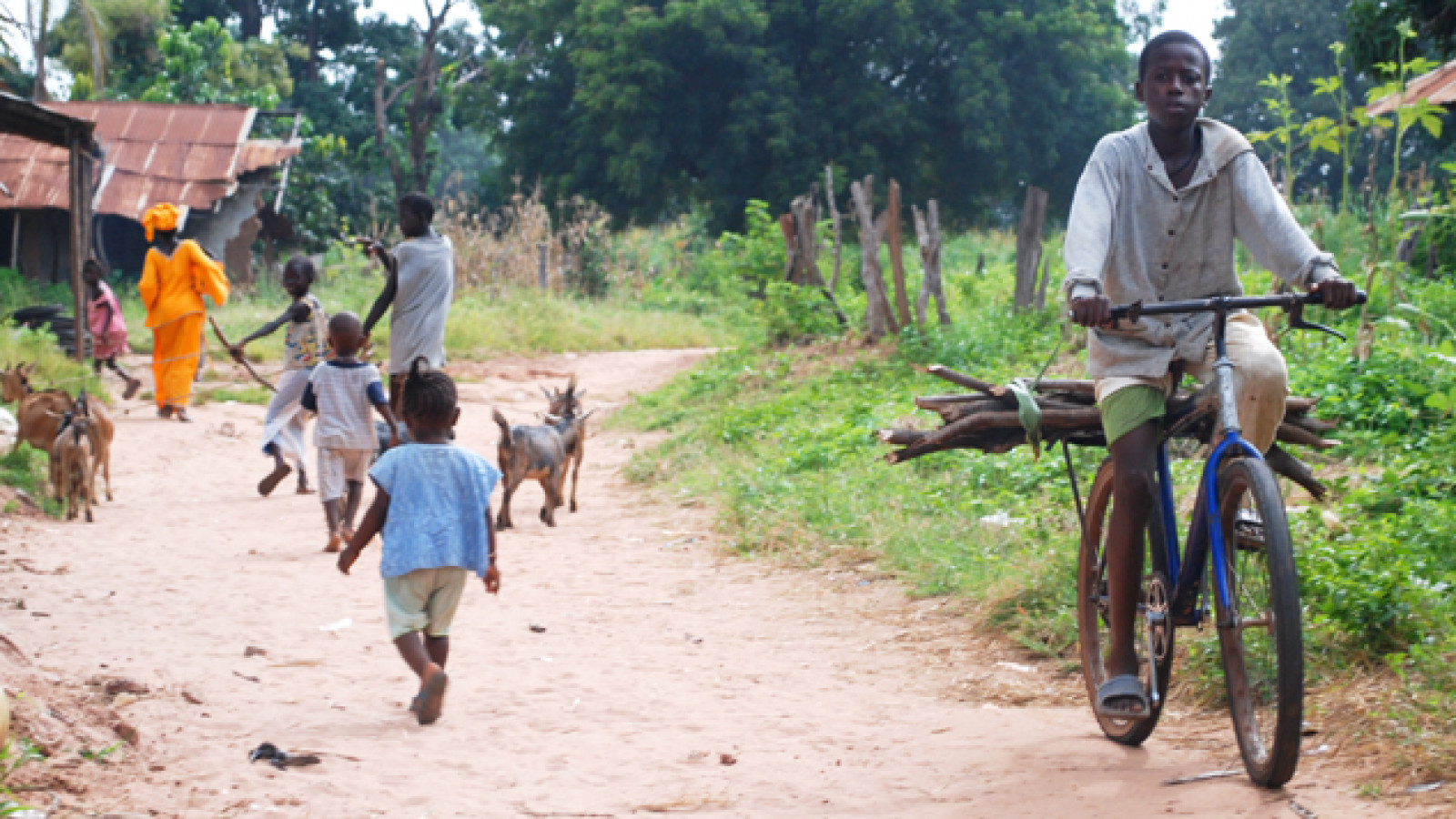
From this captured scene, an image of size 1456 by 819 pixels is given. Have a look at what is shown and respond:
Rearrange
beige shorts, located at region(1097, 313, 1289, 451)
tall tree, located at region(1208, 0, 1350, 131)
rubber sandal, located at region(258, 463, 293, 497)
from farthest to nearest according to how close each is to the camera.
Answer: tall tree, located at region(1208, 0, 1350, 131), rubber sandal, located at region(258, 463, 293, 497), beige shorts, located at region(1097, 313, 1289, 451)

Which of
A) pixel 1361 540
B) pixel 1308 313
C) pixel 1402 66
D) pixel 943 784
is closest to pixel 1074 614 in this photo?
pixel 1361 540

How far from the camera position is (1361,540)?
4633 mm

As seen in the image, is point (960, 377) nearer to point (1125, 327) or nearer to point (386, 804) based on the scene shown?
point (1125, 327)

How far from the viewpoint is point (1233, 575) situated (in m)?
3.39

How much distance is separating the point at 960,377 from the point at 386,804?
230 cm

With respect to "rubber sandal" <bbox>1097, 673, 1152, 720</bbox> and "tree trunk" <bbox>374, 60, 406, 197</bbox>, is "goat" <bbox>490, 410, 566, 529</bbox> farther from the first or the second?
"tree trunk" <bbox>374, 60, 406, 197</bbox>

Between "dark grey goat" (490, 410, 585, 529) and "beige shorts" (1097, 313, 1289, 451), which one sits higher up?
"beige shorts" (1097, 313, 1289, 451)

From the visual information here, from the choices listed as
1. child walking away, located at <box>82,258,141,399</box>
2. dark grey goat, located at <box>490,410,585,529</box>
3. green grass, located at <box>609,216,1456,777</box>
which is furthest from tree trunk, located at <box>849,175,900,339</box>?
child walking away, located at <box>82,258,141,399</box>

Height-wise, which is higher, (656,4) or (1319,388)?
(656,4)

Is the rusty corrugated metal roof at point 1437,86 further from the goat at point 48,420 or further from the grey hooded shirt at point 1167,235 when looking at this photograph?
the goat at point 48,420

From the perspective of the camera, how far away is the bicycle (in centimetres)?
310

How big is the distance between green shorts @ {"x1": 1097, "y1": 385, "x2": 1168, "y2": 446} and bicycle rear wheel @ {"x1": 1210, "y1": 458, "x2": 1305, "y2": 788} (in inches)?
11.3

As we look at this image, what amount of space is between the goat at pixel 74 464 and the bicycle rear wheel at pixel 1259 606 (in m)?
7.20

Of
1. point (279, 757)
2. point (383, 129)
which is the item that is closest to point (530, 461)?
point (279, 757)
